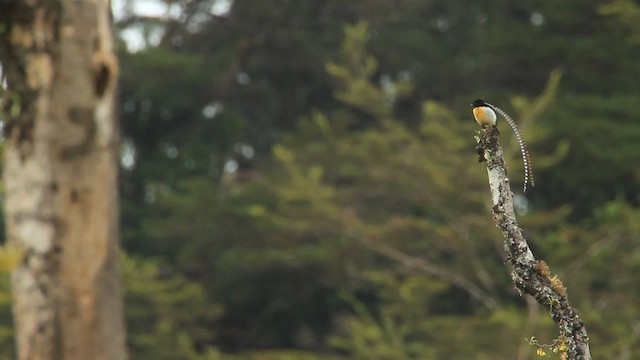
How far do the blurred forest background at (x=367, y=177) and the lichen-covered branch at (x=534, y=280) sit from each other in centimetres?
1517

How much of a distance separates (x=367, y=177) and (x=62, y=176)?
19904mm

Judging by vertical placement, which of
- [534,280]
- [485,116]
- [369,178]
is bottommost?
[534,280]

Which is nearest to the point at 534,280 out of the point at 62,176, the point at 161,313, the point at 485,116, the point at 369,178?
the point at 485,116

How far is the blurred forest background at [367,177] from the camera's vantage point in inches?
830

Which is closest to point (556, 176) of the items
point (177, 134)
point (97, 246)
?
point (177, 134)

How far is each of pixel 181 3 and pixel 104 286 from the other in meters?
25.9

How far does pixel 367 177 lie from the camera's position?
23688 mm

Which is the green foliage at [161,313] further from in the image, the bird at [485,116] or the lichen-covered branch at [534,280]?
the lichen-covered branch at [534,280]

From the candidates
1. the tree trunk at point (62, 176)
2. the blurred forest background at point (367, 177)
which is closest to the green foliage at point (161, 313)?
the blurred forest background at point (367, 177)

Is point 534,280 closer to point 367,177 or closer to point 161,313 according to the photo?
point 161,313

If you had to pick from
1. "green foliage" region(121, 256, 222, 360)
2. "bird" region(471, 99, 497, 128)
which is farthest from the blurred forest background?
"bird" region(471, 99, 497, 128)

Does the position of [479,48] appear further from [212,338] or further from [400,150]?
[212,338]

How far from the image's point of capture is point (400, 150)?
23203 millimetres

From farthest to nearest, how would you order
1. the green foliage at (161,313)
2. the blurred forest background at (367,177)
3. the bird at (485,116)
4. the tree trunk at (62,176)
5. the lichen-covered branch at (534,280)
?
the green foliage at (161,313) → the blurred forest background at (367,177) → the bird at (485,116) → the lichen-covered branch at (534,280) → the tree trunk at (62,176)
